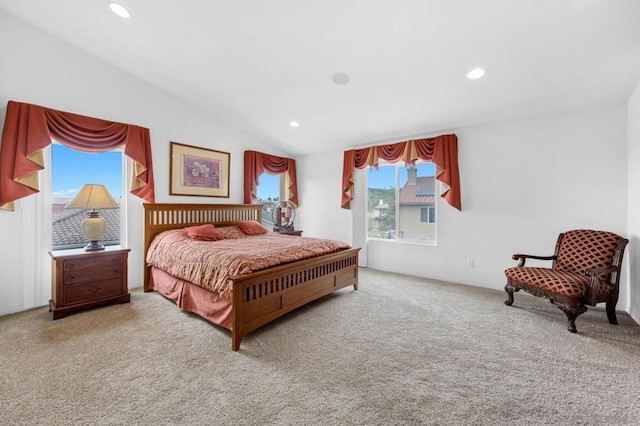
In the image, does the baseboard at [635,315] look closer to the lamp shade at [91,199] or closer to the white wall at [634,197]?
the white wall at [634,197]

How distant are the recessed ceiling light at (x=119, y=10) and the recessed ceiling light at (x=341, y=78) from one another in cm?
219

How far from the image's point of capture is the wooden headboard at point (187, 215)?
3.89 m

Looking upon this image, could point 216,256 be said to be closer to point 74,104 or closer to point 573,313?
point 74,104

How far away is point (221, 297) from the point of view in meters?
2.47

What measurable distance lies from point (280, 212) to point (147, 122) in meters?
2.70

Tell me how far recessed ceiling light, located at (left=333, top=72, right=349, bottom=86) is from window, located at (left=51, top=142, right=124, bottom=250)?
3148mm

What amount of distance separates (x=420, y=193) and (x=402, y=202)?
361mm

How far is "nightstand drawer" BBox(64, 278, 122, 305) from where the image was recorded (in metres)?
2.96

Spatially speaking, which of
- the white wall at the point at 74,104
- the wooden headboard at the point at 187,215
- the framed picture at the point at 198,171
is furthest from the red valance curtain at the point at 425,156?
the white wall at the point at 74,104

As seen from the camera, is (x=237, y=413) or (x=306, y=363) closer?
(x=237, y=413)

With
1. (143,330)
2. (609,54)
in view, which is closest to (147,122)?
(143,330)

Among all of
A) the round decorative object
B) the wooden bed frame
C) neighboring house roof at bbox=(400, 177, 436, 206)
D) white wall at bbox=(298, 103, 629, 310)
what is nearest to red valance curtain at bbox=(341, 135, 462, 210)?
white wall at bbox=(298, 103, 629, 310)

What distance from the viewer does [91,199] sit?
9.97 ft

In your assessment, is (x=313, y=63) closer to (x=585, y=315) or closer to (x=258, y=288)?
(x=258, y=288)
